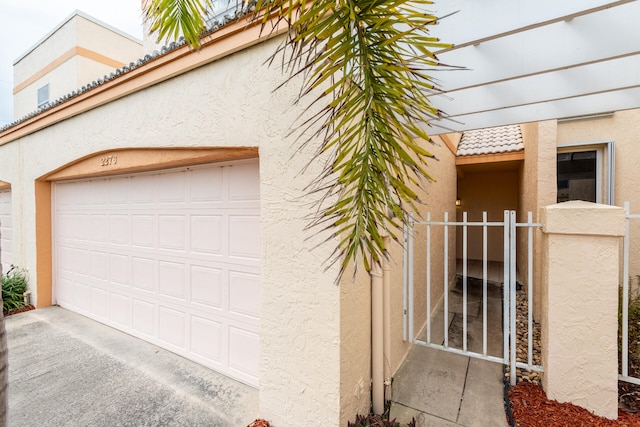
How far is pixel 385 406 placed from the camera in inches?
150

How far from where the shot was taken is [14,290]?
310 inches

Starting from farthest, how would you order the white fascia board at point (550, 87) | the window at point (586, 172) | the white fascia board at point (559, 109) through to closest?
the window at point (586, 172)
the white fascia board at point (559, 109)
the white fascia board at point (550, 87)

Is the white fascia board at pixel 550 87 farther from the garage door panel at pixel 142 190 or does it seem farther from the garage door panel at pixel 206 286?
the garage door panel at pixel 142 190

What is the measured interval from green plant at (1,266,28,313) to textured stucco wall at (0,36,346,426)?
7.45m

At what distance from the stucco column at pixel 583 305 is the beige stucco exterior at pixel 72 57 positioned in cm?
1622

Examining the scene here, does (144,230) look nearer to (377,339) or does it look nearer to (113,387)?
(113,387)

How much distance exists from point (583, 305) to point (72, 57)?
17333 millimetres

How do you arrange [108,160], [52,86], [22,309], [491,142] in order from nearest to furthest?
[108,160]
[22,309]
[491,142]
[52,86]

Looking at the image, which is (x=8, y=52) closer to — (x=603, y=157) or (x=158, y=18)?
(x=158, y=18)

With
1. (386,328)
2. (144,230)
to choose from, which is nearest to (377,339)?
(386,328)

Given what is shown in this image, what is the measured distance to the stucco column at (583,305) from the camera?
133 inches

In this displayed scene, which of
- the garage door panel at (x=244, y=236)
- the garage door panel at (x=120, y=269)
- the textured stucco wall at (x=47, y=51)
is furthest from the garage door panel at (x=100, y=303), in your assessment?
the textured stucco wall at (x=47, y=51)

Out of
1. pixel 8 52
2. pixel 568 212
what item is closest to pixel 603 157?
pixel 568 212

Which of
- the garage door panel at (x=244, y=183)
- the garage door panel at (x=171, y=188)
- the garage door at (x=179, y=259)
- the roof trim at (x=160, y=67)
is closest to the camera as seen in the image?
the roof trim at (x=160, y=67)
